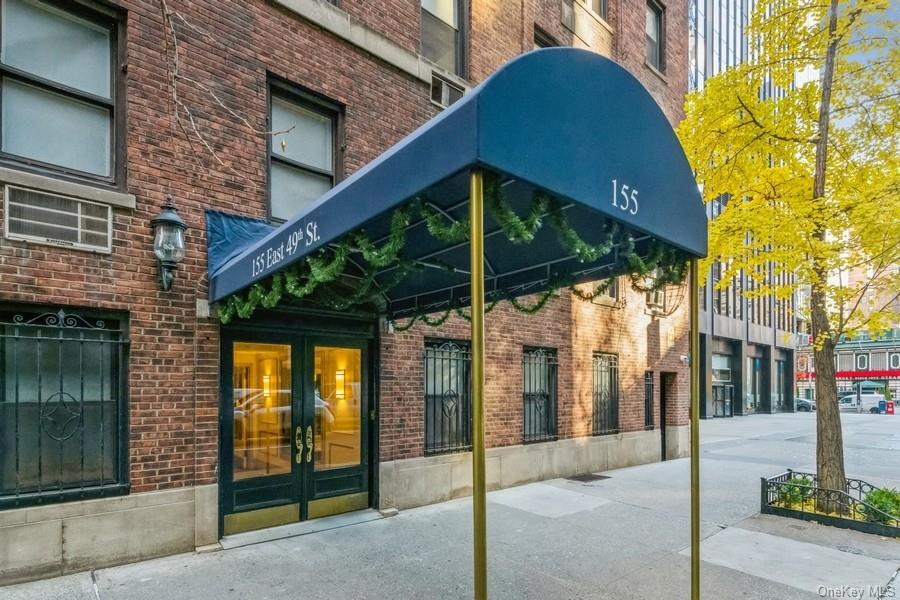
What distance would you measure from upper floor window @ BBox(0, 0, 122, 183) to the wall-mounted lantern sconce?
353cm

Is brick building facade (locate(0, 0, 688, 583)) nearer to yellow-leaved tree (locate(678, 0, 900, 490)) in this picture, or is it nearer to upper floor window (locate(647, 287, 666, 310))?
yellow-leaved tree (locate(678, 0, 900, 490))

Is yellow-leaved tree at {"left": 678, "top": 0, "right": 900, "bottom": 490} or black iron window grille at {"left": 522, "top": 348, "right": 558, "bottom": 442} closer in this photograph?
yellow-leaved tree at {"left": 678, "top": 0, "right": 900, "bottom": 490}

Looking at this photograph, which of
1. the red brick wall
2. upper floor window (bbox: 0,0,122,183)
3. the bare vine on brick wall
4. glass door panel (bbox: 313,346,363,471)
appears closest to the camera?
upper floor window (bbox: 0,0,122,183)

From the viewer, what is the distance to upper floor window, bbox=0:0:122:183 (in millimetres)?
5266

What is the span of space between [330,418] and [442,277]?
2.64 meters

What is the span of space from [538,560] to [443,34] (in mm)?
8077

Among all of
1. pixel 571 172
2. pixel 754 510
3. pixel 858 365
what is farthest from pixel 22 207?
pixel 858 365

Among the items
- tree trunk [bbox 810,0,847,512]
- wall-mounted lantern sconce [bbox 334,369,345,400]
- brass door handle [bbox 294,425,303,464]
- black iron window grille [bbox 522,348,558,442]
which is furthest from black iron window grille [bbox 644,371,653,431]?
brass door handle [bbox 294,425,303,464]

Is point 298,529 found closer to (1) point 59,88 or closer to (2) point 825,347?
(1) point 59,88

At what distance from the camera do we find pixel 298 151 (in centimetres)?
731

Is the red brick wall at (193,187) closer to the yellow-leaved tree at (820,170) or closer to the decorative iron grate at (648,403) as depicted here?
the yellow-leaved tree at (820,170)

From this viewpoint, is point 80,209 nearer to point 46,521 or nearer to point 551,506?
point 46,521

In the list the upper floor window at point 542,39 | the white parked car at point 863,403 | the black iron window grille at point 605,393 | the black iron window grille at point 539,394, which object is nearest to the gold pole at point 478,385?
the black iron window grille at point 539,394

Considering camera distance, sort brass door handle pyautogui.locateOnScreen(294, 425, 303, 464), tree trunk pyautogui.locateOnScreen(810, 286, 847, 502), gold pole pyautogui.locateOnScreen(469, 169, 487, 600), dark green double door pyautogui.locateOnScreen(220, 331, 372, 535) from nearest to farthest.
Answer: gold pole pyautogui.locateOnScreen(469, 169, 487, 600)
dark green double door pyautogui.locateOnScreen(220, 331, 372, 535)
brass door handle pyautogui.locateOnScreen(294, 425, 303, 464)
tree trunk pyautogui.locateOnScreen(810, 286, 847, 502)
